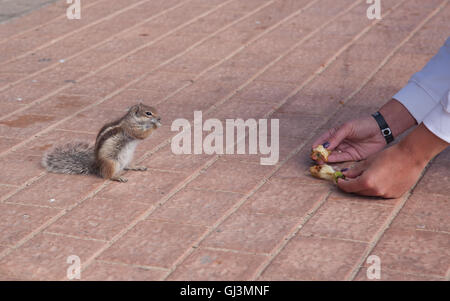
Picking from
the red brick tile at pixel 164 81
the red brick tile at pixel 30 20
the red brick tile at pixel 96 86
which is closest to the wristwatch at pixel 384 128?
the red brick tile at pixel 164 81

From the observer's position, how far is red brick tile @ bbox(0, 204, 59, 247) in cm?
362

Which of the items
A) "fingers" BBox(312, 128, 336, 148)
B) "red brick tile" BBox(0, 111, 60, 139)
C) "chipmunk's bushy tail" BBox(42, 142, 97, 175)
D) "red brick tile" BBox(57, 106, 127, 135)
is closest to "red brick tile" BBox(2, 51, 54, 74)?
"red brick tile" BBox(0, 111, 60, 139)

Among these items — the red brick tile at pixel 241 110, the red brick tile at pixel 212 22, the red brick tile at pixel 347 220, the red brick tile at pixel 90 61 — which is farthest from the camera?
the red brick tile at pixel 212 22

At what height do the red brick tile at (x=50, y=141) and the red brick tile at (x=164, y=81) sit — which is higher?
the red brick tile at (x=164, y=81)

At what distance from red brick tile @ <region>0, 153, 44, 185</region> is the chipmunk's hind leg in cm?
43

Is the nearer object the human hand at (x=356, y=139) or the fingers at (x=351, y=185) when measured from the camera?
the fingers at (x=351, y=185)

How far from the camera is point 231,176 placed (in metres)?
4.25

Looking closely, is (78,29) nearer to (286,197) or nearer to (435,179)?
(286,197)

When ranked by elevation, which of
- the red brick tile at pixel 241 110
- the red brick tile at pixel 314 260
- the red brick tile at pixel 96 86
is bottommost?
the red brick tile at pixel 314 260

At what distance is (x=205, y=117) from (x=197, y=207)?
1338 mm

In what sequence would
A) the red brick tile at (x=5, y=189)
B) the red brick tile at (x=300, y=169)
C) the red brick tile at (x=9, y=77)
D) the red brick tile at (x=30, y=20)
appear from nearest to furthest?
the red brick tile at (x=5, y=189) < the red brick tile at (x=300, y=169) < the red brick tile at (x=9, y=77) < the red brick tile at (x=30, y=20)

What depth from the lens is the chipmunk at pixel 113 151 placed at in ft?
13.8

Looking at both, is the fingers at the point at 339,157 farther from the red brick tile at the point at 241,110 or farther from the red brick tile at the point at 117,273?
the red brick tile at the point at 117,273

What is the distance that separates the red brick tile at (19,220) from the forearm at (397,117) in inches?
83.0
